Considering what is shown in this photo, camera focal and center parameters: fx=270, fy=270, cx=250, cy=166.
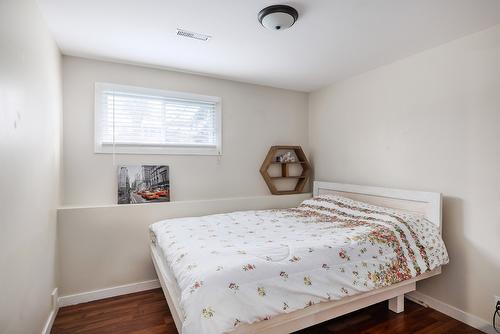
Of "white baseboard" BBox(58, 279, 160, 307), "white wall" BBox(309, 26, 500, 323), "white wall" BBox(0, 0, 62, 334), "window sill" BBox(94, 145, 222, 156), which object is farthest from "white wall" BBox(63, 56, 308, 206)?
"white wall" BBox(309, 26, 500, 323)

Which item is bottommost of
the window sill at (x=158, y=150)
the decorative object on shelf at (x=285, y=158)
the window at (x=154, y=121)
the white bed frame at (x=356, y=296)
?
the white bed frame at (x=356, y=296)

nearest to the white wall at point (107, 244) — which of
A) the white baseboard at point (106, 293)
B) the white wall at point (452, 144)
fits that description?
the white baseboard at point (106, 293)

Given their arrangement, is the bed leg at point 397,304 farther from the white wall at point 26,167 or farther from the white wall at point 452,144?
the white wall at point 26,167

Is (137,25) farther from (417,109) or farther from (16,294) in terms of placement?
(417,109)

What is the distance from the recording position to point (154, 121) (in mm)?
3016

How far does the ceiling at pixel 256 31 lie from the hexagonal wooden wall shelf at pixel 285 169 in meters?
1.14

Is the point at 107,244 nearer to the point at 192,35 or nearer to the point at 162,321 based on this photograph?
A: the point at 162,321

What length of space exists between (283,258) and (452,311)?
1.82 m

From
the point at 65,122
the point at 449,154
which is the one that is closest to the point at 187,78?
the point at 65,122

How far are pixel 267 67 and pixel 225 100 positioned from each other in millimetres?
707

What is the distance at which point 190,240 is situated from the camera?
1.97 metres

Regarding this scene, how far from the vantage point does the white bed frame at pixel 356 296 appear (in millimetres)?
1574

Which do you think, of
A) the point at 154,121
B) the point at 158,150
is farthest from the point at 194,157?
the point at 154,121

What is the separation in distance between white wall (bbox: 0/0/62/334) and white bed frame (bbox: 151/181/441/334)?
79 centimetres
